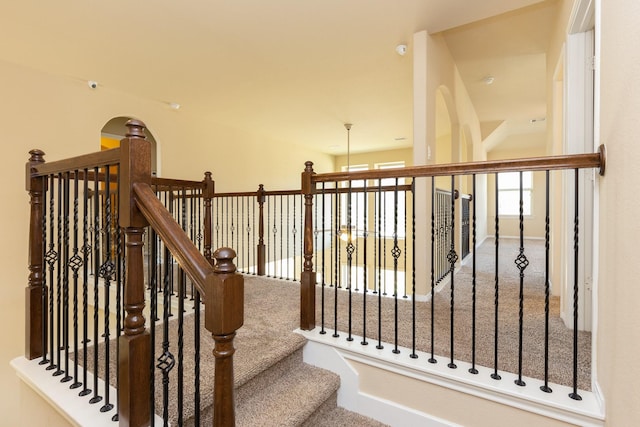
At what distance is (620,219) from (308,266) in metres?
1.54

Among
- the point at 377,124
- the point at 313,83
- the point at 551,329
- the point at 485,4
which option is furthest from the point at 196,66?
the point at 551,329

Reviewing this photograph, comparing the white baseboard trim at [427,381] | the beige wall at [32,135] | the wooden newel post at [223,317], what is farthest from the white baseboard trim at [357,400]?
the beige wall at [32,135]

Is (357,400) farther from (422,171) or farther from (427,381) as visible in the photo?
(422,171)

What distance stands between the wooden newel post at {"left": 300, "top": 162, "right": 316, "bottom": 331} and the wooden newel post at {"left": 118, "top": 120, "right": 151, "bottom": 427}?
1071mm

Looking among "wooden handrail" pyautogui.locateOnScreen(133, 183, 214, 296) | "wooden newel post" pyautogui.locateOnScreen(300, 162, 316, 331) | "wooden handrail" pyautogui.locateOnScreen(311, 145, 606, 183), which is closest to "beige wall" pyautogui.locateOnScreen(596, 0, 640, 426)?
"wooden handrail" pyautogui.locateOnScreen(311, 145, 606, 183)

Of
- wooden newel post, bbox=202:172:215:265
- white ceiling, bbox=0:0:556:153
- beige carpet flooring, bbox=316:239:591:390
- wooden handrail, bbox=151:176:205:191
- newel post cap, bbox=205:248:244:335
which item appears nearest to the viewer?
newel post cap, bbox=205:248:244:335

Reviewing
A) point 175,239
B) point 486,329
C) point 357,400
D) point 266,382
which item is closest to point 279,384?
point 266,382

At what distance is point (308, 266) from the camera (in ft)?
6.72

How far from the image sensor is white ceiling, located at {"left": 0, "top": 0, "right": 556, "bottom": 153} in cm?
258

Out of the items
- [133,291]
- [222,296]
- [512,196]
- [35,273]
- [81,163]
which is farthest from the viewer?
[512,196]

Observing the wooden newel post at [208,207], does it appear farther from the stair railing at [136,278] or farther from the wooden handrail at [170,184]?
the stair railing at [136,278]

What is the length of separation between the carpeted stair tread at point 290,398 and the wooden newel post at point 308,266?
30 centimetres

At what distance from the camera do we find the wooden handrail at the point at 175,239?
889 millimetres

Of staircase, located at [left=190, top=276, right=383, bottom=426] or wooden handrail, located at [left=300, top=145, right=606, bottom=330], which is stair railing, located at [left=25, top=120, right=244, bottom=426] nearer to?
staircase, located at [left=190, top=276, right=383, bottom=426]
